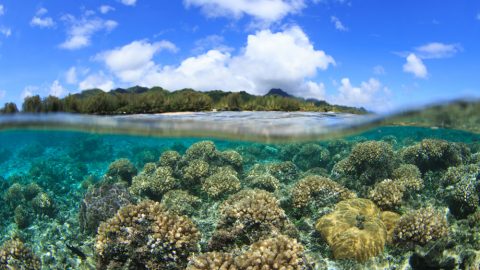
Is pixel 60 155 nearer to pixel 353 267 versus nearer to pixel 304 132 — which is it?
pixel 304 132

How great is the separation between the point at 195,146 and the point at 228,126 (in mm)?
3423

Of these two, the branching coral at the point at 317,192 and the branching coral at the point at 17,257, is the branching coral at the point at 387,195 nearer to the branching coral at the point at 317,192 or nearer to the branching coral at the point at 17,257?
the branching coral at the point at 317,192

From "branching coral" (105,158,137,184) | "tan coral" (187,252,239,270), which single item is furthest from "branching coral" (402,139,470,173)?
"branching coral" (105,158,137,184)

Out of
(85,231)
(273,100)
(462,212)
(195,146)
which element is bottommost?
(85,231)

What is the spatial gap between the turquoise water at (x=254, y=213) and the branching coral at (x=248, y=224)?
2 centimetres

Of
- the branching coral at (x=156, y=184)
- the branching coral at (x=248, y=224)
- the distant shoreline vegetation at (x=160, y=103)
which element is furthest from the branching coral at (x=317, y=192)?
the distant shoreline vegetation at (x=160, y=103)

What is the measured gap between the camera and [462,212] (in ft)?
31.6

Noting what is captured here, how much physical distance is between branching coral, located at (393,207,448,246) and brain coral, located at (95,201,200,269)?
15.2ft

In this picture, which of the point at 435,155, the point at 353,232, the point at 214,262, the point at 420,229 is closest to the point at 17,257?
the point at 214,262

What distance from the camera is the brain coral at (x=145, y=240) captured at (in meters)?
7.08

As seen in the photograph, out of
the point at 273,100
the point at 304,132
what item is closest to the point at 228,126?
the point at 273,100

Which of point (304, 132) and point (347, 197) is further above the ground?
point (304, 132)

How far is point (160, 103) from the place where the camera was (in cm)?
1544

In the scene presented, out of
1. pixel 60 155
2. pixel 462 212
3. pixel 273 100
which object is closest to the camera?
pixel 462 212
